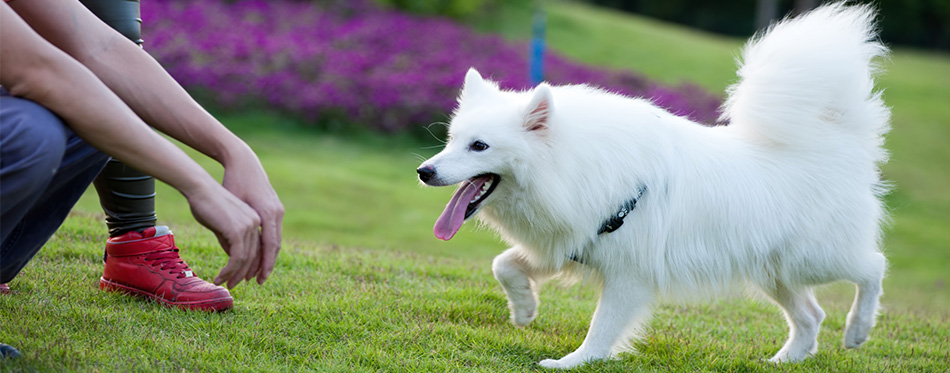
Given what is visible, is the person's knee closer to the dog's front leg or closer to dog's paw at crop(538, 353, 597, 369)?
dog's paw at crop(538, 353, 597, 369)

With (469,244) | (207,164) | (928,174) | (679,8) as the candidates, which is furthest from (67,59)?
(679,8)

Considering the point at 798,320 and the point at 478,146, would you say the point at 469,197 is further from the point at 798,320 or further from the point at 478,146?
the point at 798,320

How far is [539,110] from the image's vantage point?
2.65m

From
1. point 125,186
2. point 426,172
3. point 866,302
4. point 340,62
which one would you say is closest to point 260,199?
point 426,172

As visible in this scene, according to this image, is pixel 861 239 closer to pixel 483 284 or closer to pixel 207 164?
pixel 483 284

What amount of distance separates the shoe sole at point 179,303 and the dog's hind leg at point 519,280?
1017 millimetres

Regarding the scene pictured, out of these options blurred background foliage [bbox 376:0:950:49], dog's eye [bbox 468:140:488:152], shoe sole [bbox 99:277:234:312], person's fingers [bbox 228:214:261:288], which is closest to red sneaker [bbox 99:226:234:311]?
shoe sole [bbox 99:277:234:312]

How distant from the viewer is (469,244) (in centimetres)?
729

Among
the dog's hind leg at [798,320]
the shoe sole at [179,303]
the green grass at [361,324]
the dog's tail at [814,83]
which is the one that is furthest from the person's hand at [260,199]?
the dog's hind leg at [798,320]

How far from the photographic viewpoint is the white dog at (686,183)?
270 cm

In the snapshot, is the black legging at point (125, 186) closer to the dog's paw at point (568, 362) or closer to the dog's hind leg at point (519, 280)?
the dog's hind leg at point (519, 280)

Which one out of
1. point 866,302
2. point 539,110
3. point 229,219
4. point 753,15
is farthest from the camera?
point 753,15

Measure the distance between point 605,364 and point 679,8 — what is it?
34.5 metres

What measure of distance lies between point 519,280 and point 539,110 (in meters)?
0.72
